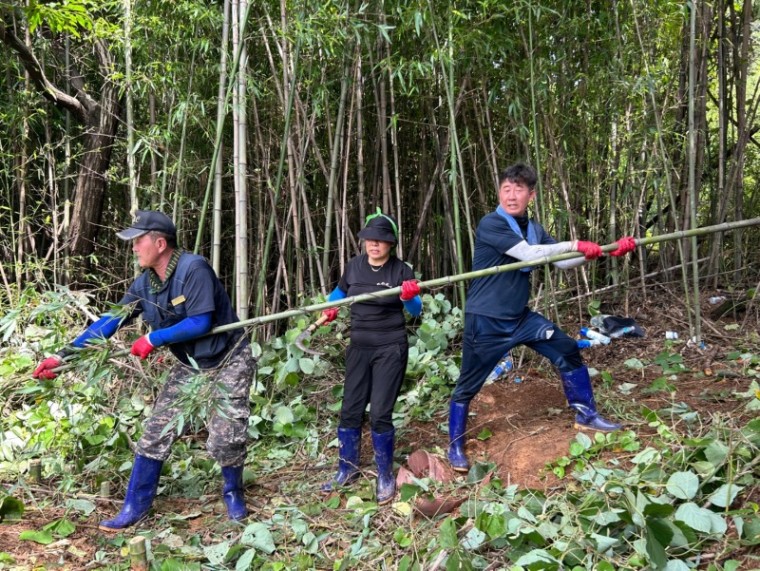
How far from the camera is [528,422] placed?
125 inches

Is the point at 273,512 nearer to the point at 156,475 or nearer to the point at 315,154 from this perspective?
the point at 156,475

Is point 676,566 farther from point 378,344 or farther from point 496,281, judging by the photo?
point 378,344

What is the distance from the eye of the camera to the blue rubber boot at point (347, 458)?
2.89m

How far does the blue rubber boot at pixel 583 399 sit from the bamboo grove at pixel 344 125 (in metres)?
1.14

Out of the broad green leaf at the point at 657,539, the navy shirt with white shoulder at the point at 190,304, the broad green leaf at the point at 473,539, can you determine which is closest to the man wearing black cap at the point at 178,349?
the navy shirt with white shoulder at the point at 190,304

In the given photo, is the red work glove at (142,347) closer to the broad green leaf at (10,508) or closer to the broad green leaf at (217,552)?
the broad green leaf at (217,552)

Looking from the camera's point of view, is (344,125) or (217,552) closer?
(217,552)

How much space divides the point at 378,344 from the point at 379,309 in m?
0.16

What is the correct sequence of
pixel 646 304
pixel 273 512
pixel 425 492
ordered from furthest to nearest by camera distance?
pixel 646 304 → pixel 273 512 → pixel 425 492

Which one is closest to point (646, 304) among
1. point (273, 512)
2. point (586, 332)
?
point (586, 332)

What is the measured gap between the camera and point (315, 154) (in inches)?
180

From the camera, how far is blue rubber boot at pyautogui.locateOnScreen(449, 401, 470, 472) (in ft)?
9.39

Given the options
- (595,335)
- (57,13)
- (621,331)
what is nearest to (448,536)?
(595,335)

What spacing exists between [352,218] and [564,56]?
201 cm
